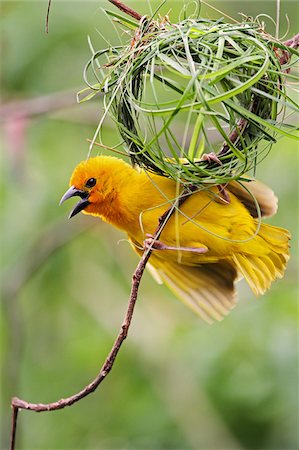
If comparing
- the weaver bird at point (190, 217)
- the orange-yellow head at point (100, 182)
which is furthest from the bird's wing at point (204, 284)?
the orange-yellow head at point (100, 182)

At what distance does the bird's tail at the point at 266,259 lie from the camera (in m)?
3.36

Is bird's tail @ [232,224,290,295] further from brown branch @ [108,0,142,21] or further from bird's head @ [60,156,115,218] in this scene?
brown branch @ [108,0,142,21]

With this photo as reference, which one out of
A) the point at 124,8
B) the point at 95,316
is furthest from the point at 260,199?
the point at 95,316

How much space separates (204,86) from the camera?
2316mm

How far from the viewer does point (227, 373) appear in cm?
517

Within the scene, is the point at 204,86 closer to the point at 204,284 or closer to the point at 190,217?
the point at 190,217

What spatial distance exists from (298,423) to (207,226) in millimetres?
1947

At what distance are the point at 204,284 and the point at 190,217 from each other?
66 cm

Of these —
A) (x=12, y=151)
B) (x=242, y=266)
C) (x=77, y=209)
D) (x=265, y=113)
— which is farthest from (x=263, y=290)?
(x=12, y=151)

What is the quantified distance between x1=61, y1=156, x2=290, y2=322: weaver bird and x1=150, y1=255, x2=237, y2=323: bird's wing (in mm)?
173

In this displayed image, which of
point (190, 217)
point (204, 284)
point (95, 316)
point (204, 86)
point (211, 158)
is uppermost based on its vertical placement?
point (204, 86)

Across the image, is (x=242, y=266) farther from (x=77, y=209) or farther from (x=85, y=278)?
(x=85, y=278)

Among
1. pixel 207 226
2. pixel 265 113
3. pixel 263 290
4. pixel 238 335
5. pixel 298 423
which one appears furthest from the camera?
pixel 238 335

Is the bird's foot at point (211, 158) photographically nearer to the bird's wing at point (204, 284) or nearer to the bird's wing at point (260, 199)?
the bird's wing at point (260, 199)
